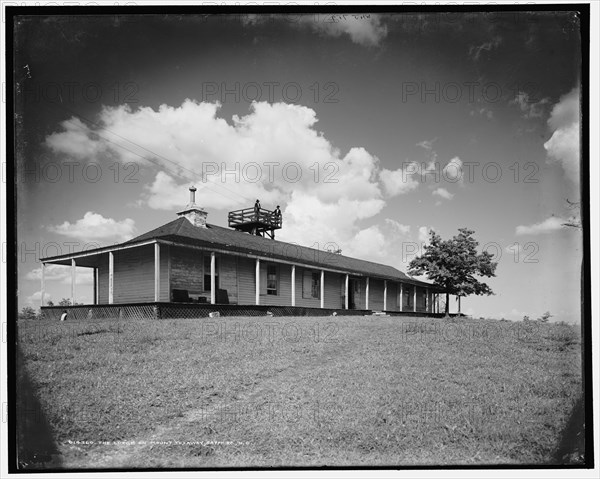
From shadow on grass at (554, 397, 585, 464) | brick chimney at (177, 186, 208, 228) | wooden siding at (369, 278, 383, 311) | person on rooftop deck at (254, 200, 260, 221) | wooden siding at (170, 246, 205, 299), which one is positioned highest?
person on rooftop deck at (254, 200, 260, 221)

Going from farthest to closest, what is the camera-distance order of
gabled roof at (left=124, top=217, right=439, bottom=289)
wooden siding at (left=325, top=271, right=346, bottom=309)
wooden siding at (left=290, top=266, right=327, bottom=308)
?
1. wooden siding at (left=325, top=271, right=346, bottom=309)
2. wooden siding at (left=290, top=266, right=327, bottom=308)
3. gabled roof at (left=124, top=217, right=439, bottom=289)

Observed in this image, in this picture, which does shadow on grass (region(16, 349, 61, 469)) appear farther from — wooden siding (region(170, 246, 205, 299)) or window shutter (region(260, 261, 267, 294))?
window shutter (region(260, 261, 267, 294))

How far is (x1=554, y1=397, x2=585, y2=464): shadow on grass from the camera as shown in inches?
334

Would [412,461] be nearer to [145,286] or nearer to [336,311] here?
[145,286]

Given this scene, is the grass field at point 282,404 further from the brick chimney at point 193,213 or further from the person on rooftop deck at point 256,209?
the person on rooftop deck at point 256,209

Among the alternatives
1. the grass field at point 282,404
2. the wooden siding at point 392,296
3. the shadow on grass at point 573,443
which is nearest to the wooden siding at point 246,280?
the grass field at point 282,404

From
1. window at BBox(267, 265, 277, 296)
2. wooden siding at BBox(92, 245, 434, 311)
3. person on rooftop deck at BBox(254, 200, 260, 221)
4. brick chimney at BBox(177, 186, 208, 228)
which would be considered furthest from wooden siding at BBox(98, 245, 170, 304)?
person on rooftop deck at BBox(254, 200, 260, 221)

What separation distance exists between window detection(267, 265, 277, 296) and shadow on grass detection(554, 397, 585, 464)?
1714 cm

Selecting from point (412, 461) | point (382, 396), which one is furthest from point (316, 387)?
point (412, 461)

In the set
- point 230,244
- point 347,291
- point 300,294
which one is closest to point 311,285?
point 300,294

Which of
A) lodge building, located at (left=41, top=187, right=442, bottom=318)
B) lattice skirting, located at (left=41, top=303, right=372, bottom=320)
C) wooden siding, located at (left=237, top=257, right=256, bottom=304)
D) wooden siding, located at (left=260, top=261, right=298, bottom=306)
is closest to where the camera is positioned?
lattice skirting, located at (left=41, top=303, right=372, bottom=320)

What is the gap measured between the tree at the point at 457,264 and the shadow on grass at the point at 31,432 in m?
19.4

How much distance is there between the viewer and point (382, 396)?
9.42 m

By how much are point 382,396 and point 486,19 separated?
7326 millimetres
